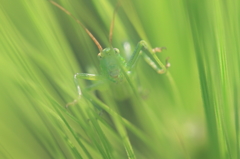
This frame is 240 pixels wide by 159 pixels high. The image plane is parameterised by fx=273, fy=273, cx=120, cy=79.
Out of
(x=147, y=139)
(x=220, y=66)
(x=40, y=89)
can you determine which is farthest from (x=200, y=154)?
(x=40, y=89)

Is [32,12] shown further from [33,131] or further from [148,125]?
[148,125]

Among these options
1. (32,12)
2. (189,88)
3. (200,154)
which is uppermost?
(32,12)

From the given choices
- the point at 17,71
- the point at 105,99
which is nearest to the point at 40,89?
the point at 17,71

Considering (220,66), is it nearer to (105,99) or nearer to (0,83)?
(105,99)

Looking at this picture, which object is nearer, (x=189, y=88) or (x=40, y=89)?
(x=40, y=89)

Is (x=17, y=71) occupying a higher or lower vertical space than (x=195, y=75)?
higher

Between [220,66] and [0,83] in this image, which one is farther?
[0,83]
